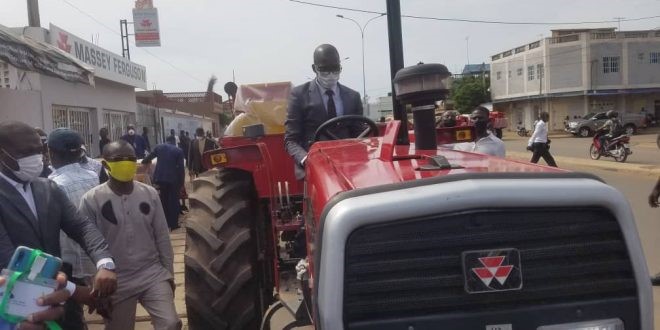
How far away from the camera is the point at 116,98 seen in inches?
770

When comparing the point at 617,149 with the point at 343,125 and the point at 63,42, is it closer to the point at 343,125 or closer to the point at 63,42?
the point at 63,42

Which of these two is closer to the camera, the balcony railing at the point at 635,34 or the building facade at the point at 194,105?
the building facade at the point at 194,105

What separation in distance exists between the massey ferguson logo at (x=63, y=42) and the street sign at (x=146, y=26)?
1365 cm

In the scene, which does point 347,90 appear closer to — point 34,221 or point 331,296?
point 34,221

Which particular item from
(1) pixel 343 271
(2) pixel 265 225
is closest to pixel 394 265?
(1) pixel 343 271

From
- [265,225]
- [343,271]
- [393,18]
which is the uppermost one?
[393,18]

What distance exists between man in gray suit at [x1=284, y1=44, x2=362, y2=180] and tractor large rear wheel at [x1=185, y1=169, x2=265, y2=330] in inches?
22.8

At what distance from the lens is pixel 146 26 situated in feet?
93.8

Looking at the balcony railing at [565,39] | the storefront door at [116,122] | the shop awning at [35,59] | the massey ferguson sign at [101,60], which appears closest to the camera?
the shop awning at [35,59]

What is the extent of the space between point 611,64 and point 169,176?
4287cm

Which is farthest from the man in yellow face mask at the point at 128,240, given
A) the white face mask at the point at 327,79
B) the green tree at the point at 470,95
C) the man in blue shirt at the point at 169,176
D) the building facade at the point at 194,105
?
the green tree at the point at 470,95

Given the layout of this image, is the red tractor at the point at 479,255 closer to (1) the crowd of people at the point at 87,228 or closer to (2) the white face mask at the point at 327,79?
(1) the crowd of people at the point at 87,228

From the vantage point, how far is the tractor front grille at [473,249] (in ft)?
6.33

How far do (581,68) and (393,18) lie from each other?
44310 mm
